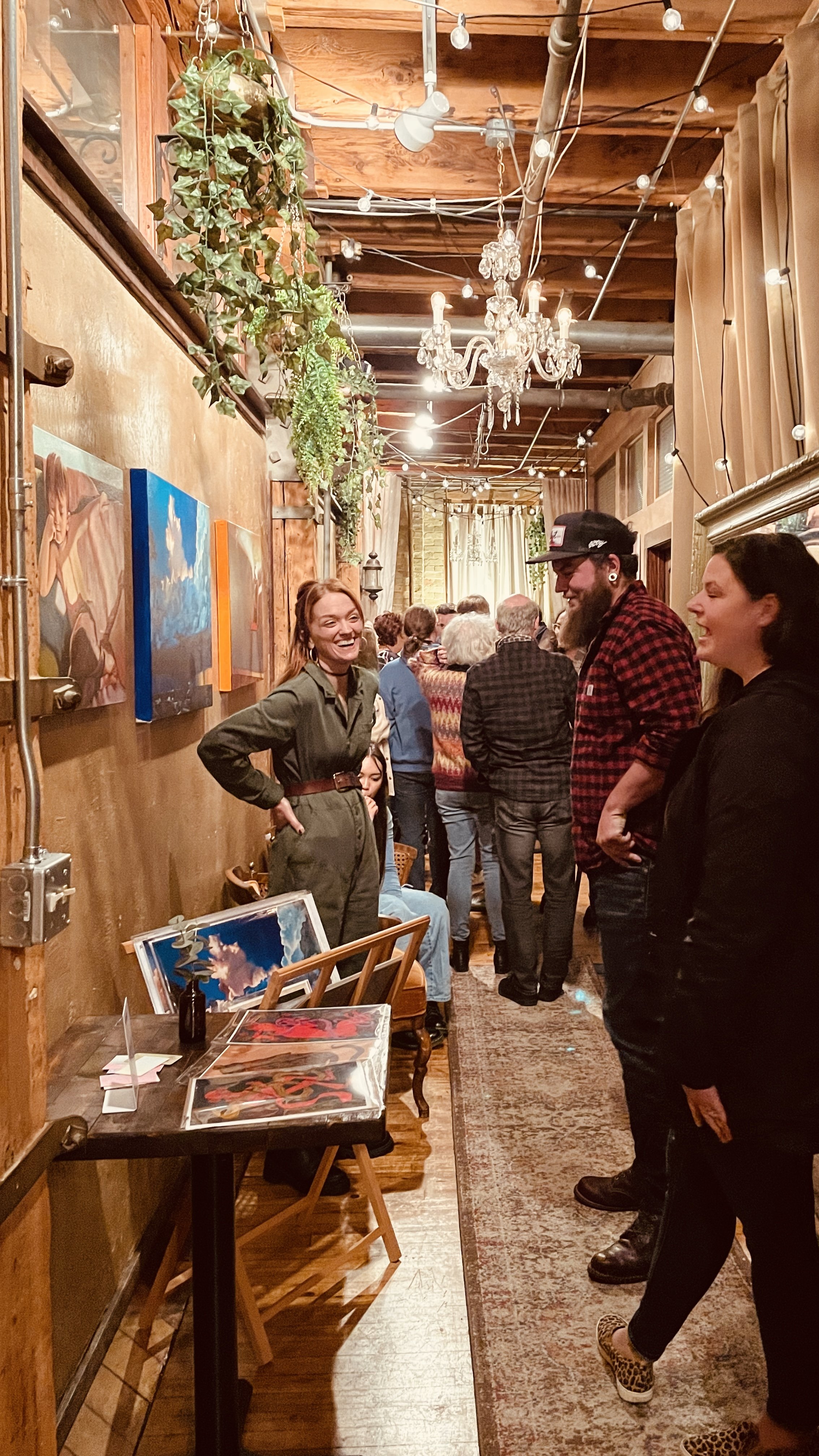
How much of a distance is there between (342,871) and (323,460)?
6.36 ft

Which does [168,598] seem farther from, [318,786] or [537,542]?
[537,542]

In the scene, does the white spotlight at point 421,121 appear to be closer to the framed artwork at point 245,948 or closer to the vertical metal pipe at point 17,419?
the vertical metal pipe at point 17,419

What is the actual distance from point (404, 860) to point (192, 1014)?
2.27m

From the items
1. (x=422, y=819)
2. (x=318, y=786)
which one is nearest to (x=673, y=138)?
(x=318, y=786)

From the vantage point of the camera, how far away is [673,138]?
382 cm

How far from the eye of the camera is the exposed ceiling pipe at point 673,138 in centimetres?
320

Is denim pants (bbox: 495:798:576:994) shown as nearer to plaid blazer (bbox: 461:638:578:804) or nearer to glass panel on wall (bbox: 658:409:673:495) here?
plaid blazer (bbox: 461:638:578:804)

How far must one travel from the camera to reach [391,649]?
6215 millimetres

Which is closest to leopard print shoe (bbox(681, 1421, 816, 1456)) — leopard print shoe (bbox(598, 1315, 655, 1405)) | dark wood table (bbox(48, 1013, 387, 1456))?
leopard print shoe (bbox(598, 1315, 655, 1405))

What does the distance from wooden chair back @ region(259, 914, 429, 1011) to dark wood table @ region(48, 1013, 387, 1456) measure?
0.18 meters

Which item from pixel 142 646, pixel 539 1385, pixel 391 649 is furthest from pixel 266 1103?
pixel 391 649

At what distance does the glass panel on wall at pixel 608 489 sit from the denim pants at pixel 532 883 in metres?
5.43

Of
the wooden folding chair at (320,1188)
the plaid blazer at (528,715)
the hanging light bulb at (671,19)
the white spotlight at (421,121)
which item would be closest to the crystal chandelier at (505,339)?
the white spotlight at (421,121)

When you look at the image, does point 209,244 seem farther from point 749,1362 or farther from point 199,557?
point 749,1362
